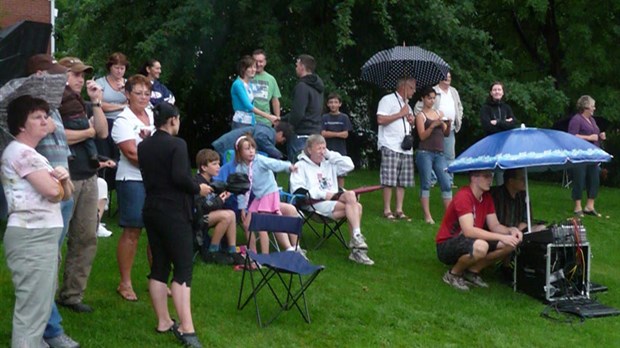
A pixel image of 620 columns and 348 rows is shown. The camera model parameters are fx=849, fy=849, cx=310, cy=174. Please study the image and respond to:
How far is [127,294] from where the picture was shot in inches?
260

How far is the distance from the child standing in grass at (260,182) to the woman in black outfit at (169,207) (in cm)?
245

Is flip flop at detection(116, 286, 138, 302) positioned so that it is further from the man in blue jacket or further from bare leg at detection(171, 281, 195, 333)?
the man in blue jacket

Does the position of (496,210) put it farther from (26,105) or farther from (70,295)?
(26,105)

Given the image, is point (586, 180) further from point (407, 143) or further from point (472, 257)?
point (472, 257)

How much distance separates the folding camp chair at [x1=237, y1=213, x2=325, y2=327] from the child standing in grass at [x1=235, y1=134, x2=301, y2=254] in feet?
2.46

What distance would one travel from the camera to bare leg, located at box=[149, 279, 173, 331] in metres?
5.71

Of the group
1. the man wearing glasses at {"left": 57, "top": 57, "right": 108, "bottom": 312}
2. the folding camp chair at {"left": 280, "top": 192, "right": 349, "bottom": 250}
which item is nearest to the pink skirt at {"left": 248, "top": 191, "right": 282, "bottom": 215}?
the folding camp chair at {"left": 280, "top": 192, "right": 349, "bottom": 250}

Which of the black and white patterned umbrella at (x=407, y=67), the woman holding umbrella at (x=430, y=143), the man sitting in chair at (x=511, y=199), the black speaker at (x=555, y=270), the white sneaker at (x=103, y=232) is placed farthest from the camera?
the black and white patterned umbrella at (x=407, y=67)

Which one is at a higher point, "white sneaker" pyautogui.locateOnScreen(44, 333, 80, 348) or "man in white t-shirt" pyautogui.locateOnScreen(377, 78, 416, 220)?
"man in white t-shirt" pyautogui.locateOnScreen(377, 78, 416, 220)

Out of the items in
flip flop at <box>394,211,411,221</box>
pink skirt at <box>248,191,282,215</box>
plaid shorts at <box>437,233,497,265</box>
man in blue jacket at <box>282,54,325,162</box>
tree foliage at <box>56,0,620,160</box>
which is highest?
tree foliage at <box>56,0,620,160</box>

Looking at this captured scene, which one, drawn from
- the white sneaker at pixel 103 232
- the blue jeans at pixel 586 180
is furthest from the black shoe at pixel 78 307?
the blue jeans at pixel 586 180

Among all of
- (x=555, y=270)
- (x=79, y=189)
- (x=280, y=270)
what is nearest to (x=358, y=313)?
(x=280, y=270)

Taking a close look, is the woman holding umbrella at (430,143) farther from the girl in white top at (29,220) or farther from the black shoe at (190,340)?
the girl in white top at (29,220)

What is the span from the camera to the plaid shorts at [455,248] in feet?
25.3
